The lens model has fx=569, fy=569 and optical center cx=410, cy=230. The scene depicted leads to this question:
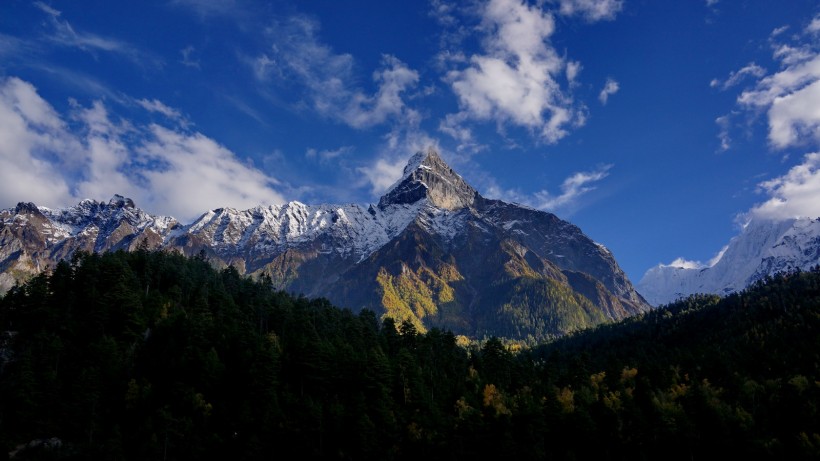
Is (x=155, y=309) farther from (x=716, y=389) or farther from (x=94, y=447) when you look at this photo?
(x=716, y=389)

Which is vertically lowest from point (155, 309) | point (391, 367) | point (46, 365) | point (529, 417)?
point (529, 417)

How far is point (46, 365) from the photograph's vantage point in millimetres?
→ 113938

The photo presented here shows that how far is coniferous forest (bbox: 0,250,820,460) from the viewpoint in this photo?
104562 mm

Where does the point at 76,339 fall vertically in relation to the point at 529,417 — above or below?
above

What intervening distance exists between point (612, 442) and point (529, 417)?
16966 mm

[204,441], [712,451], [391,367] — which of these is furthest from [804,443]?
[204,441]

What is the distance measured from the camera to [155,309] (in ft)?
451

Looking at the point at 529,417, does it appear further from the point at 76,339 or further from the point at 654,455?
the point at 76,339

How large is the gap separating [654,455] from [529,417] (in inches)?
968

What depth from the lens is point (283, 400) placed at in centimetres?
11506

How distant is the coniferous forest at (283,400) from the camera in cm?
10456

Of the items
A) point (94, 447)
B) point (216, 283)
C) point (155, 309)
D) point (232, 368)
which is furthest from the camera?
point (216, 283)

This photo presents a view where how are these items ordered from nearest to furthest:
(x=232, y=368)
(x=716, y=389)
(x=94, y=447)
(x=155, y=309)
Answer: (x=94, y=447), (x=232, y=368), (x=155, y=309), (x=716, y=389)

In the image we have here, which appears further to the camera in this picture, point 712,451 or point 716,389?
point 716,389
